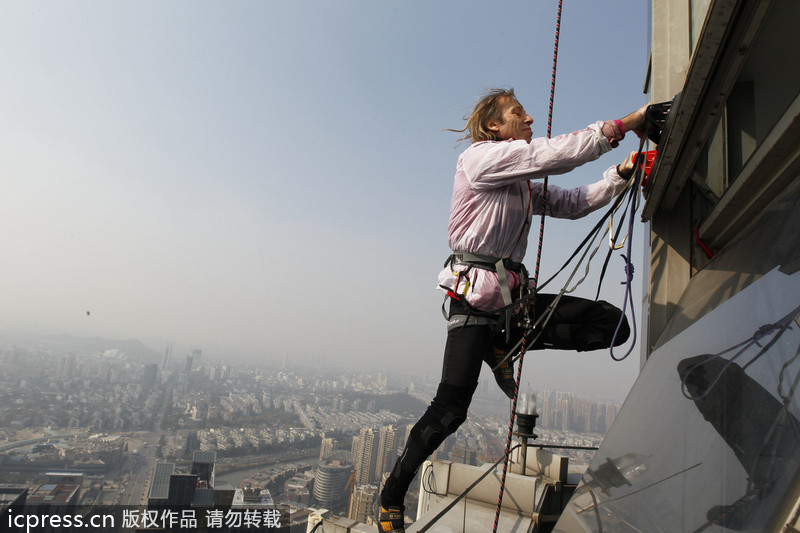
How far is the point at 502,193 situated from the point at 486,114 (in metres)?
0.47

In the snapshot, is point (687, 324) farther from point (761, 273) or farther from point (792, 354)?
point (792, 354)

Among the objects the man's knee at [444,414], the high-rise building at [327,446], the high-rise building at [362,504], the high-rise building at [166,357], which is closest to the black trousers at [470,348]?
the man's knee at [444,414]

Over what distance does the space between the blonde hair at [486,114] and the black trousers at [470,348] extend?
0.85 meters

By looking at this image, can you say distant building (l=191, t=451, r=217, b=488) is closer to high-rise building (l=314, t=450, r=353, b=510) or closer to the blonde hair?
high-rise building (l=314, t=450, r=353, b=510)

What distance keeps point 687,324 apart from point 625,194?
0.75 metres

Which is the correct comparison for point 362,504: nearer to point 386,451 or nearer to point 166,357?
point 386,451

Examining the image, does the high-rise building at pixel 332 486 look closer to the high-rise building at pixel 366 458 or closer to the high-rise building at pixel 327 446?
the high-rise building at pixel 366 458

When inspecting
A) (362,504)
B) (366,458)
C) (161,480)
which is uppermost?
(362,504)

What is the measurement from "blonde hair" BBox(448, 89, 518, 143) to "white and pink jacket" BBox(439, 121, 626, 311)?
0.20 meters

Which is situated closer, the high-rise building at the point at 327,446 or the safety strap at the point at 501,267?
the safety strap at the point at 501,267

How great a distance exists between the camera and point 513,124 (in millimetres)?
2238

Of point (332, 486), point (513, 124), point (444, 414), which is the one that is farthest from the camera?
point (332, 486)

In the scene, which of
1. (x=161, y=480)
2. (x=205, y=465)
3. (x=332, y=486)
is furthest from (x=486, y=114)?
(x=161, y=480)

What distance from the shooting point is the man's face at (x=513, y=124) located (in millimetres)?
2240
